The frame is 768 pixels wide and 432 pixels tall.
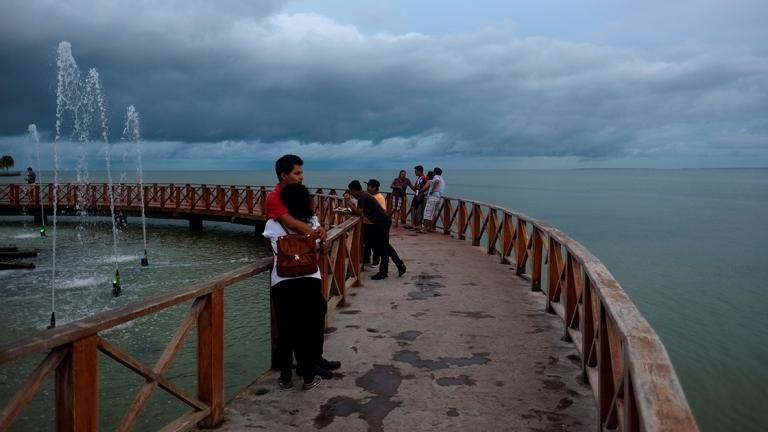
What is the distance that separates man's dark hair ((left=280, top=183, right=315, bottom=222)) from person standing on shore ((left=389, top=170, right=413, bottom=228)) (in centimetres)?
1166

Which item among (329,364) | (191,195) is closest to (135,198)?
(191,195)

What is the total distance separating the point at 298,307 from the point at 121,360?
5.01ft

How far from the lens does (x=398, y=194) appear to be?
16703mm

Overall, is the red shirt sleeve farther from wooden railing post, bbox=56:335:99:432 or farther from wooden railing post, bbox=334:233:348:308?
wooden railing post, bbox=334:233:348:308

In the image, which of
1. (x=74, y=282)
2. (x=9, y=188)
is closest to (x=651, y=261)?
(x=74, y=282)

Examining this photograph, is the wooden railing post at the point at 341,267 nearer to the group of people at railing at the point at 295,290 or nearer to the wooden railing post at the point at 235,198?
the group of people at railing at the point at 295,290

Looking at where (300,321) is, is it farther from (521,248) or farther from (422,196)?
(422,196)

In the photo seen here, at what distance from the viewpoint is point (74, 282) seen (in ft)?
49.2

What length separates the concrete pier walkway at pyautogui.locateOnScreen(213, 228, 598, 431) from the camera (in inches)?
153

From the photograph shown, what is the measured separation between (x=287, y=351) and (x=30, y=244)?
22.0 metres

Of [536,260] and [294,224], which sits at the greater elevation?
[294,224]

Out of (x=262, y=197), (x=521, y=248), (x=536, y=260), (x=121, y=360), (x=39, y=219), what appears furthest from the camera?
(x=39, y=219)

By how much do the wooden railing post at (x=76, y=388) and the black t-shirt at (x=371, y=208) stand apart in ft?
19.7

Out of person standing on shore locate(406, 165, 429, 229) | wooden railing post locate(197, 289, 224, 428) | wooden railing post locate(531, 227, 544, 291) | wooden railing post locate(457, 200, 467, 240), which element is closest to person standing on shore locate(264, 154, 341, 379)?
wooden railing post locate(197, 289, 224, 428)
